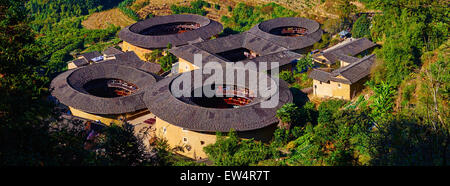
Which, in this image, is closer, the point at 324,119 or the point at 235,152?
the point at 235,152

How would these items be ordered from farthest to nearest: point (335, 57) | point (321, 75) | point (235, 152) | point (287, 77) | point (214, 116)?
1. point (335, 57)
2. point (287, 77)
3. point (321, 75)
4. point (214, 116)
5. point (235, 152)

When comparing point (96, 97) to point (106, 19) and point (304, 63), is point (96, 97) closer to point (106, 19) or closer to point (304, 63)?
point (304, 63)

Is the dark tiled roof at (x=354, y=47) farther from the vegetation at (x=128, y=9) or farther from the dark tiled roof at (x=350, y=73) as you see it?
the vegetation at (x=128, y=9)

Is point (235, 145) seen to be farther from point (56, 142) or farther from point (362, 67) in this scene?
point (362, 67)

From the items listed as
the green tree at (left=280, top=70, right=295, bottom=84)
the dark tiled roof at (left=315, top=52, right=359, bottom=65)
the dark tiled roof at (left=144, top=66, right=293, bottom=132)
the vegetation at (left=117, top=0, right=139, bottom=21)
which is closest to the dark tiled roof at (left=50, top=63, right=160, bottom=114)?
the dark tiled roof at (left=144, top=66, right=293, bottom=132)

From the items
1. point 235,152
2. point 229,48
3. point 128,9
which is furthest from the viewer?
point 128,9

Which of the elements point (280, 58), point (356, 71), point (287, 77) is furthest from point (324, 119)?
point (280, 58)
